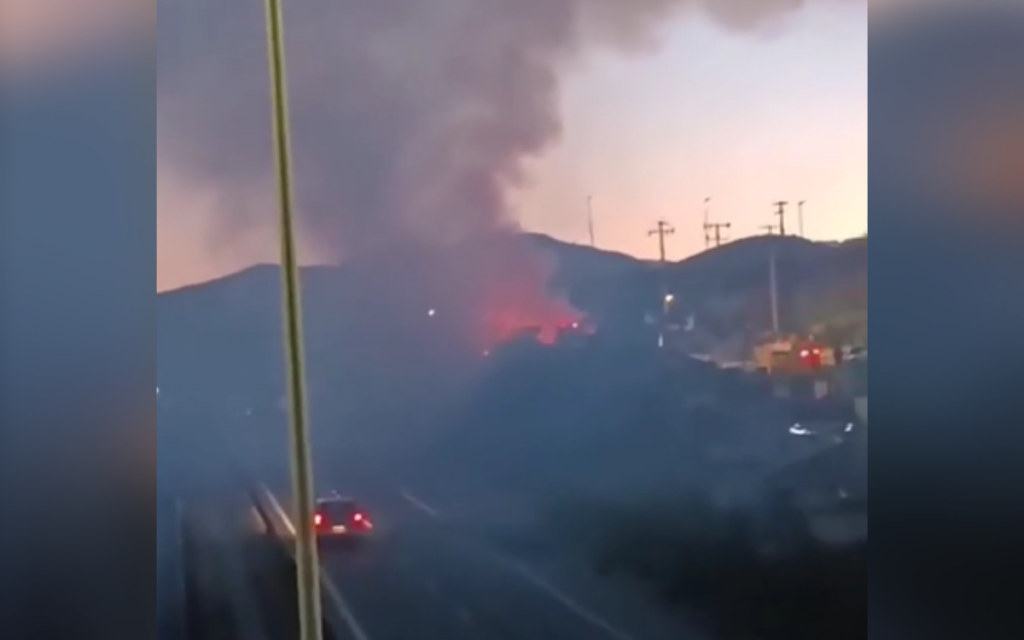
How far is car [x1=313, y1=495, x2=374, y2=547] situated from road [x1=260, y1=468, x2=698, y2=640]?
0.5 inches

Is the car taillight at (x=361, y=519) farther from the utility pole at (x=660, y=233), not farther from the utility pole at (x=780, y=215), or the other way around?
the utility pole at (x=780, y=215)

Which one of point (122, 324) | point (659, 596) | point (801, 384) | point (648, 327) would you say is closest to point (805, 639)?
point (659, 596)

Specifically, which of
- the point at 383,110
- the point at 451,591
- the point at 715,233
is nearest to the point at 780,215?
the point at 715,233

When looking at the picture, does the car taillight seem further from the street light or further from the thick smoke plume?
the thick smoke plume

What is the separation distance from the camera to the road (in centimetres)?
116

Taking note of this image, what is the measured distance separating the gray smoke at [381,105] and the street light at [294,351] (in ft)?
0.05

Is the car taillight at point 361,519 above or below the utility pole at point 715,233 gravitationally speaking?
below

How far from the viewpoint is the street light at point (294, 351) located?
3.77 feet

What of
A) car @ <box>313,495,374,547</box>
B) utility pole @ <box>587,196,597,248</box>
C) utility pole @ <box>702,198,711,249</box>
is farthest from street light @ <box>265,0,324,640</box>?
utility pole @ <box>702,198,711,249</box>

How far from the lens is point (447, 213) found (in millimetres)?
1180

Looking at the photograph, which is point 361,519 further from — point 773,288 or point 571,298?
point 773,288

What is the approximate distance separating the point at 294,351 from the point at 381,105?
30 cm

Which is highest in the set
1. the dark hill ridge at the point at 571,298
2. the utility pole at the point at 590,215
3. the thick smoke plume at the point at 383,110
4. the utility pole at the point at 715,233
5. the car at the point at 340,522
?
the thick smoke plume at the point at 383,110

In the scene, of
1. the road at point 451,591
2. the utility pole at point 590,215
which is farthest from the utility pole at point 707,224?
the road at point 451,591
